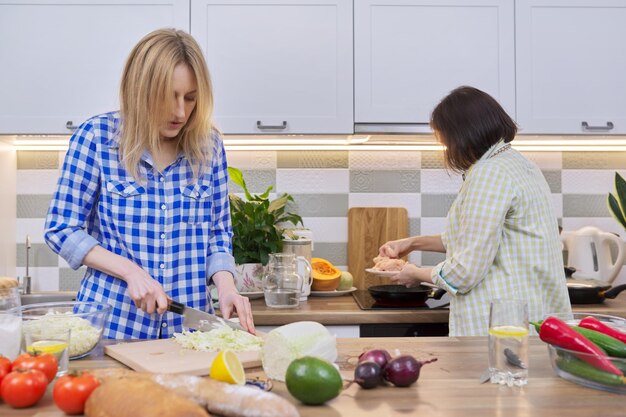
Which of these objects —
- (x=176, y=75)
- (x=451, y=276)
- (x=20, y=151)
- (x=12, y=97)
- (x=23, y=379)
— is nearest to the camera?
(x=23, y=379)

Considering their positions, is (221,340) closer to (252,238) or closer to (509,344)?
(509,344)

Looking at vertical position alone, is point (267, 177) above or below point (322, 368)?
above

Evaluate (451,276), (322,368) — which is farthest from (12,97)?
(322,368)

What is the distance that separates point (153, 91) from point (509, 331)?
3.37 feet

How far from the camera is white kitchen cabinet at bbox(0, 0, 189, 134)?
8.38 ft

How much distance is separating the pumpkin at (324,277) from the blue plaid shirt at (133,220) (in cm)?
90

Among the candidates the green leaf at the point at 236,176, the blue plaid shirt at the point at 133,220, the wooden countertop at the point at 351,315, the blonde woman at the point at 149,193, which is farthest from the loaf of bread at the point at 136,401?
the green leaf at the point at 236,176

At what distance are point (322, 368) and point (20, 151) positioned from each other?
2357 mm

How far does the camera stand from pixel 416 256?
9.87 ft

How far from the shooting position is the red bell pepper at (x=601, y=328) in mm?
1208

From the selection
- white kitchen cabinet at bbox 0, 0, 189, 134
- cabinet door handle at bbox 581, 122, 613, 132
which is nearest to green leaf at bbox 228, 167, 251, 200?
white kitchen cabinet at bbox 0, 0, 189, 134

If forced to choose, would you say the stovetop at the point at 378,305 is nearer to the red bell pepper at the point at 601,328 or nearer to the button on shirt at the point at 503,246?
the button on shirt at the point at 503,246

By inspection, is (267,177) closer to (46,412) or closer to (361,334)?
(361,334)

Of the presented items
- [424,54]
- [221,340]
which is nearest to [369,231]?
[424,54]
